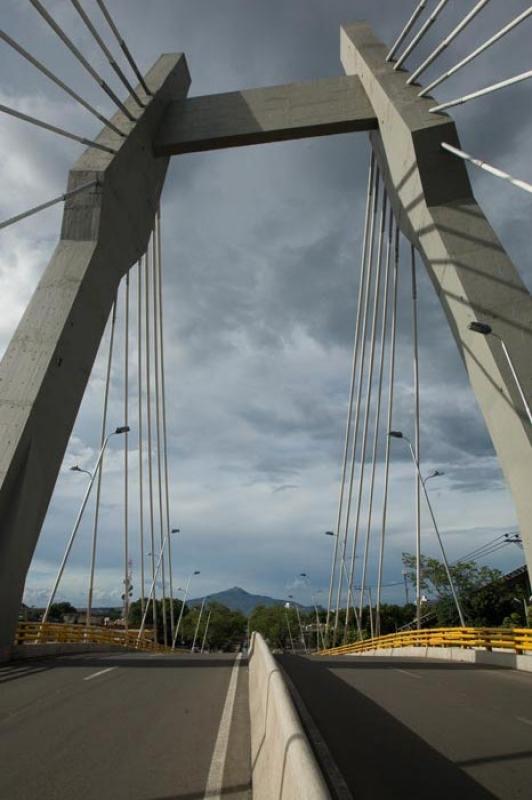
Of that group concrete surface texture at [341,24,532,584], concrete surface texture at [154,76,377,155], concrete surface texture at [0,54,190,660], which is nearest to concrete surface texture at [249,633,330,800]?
concrete surface texture at [341,24,532,584]

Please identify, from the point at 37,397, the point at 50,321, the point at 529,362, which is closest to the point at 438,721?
the point at 529,362

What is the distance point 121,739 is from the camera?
691 cm

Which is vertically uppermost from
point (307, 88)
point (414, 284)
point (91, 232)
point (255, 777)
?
point (307, 88)

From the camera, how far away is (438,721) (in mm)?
8391

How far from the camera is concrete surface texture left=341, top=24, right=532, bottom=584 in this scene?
585 inches

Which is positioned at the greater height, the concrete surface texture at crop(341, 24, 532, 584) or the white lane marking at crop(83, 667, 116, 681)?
the concrete surface texture at crop(341, 24, 532, 584)

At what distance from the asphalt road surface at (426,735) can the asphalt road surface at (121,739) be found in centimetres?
106

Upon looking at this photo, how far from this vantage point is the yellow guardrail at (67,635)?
805 inches

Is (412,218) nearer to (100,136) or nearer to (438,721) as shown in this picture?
(100,136)

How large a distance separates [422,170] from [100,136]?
989 cm

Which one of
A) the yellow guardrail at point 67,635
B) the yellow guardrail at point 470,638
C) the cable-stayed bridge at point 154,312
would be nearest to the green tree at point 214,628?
the yellow guardrail at point 67,635

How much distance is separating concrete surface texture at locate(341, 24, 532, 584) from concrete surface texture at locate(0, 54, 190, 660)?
810 centimetres

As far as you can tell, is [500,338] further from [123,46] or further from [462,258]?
[123,46]

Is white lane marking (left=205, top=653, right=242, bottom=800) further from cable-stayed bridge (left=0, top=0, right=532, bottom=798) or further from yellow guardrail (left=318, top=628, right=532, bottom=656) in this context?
yellow guardrail (left=318, top=628, right=532, bottom=656)
